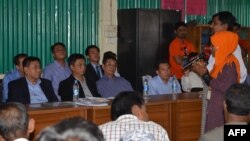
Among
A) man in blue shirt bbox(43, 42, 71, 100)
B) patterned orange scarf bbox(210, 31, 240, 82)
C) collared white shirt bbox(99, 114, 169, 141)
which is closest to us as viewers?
collared white shirt bbox(99, 114, 169, 141)

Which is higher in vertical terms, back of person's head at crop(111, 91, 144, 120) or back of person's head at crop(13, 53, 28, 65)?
back of person's head at crop(13, 53, 28, 65)

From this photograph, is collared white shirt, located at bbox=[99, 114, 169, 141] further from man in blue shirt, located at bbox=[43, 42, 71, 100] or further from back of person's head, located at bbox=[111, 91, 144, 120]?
man in blue shirt, located at bbox=[43, 42, 71, 100]

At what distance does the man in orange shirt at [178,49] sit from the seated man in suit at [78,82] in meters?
2.26

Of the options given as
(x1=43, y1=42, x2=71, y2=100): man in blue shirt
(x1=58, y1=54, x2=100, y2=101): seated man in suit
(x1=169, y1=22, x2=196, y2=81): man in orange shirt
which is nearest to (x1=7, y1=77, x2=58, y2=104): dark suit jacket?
(x1=58, y1=54, x2=100, y2=101): seated man in suit

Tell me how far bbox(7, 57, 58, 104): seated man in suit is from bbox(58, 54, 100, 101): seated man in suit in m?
0.14

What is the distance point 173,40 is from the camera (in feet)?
24.5

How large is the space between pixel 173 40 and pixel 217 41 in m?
3.59

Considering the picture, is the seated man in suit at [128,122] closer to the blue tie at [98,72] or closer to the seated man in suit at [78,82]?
the seated man in suit at [78,82]

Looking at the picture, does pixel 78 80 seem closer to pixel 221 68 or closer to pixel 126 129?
pixel 221 68

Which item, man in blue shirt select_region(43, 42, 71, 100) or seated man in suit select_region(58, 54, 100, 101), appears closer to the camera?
seated man in suit select_region(58, 54, 100, 101)

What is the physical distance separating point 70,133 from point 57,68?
15.9ft

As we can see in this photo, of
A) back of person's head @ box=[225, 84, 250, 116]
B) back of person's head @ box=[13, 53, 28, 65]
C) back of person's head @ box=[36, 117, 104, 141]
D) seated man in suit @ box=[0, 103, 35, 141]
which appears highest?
back of person's head @ box=[13, 53, 28, 65]

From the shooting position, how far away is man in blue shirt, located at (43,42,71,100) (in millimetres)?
6074

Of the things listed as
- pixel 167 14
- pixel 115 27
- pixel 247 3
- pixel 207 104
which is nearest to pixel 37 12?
pixel 115 27
